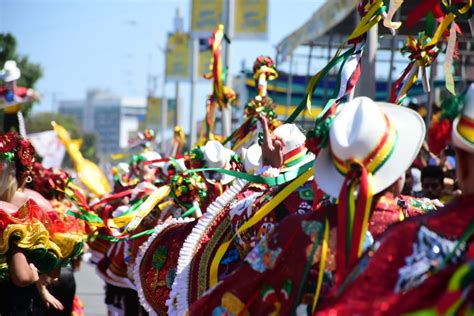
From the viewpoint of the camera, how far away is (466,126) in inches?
125

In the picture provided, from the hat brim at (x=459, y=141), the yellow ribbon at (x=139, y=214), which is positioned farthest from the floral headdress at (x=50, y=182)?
the hat brim at (x=459, y=141)

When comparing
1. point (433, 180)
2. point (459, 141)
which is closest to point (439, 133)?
point (459, 141)

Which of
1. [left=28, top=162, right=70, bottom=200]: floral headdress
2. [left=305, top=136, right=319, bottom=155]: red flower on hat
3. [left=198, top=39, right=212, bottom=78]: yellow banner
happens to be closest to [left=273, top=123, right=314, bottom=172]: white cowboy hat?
[left=305, top=136, right=319, bottom=155]: red flower on hat

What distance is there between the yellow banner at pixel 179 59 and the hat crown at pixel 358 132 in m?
17.6

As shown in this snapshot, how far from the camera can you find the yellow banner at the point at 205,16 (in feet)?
48.4

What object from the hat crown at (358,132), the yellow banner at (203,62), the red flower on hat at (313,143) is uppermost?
the hat crown at (358,132)

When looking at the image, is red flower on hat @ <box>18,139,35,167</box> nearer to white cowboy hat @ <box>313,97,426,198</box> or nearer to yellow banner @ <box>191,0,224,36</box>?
white cowboy hat @ <box>313,97,426,198</box>

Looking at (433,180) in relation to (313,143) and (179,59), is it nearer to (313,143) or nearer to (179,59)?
(313,143)

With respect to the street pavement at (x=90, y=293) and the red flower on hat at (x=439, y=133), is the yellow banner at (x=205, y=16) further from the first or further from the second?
the red flower on hat at (x=439, y=133)

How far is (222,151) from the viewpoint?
22.2 feet

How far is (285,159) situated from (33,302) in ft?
5.86

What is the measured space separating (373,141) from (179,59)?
18.7 meters

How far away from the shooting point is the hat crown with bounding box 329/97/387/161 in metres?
3.44

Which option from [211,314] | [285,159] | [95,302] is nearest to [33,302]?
[285,159]
